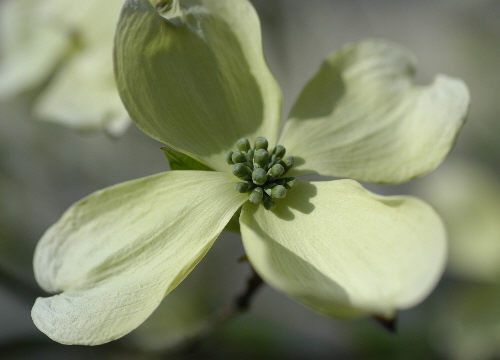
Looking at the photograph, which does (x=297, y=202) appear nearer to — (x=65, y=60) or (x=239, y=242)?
(x=65, y=60)

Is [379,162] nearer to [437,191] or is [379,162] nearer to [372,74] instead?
[372,74]

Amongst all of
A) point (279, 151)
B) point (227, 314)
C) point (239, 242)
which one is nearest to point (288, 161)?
point (279, 151)

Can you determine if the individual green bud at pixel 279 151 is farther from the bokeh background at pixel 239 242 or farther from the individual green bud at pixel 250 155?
the bokeh background at pixel 239 242

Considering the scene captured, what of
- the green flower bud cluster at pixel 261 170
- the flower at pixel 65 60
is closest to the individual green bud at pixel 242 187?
the green flower bud cluster at pixel 261 170

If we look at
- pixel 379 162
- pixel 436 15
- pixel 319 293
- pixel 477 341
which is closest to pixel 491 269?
pixel 477 341

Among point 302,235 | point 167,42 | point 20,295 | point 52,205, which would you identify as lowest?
point 52,205

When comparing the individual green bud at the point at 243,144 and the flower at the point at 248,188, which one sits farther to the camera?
the individual green bud at the point at 243,144

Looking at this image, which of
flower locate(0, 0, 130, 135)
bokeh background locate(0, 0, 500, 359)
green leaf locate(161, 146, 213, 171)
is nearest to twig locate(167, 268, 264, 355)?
bokeh background locate(0, 0, 500, 359)
